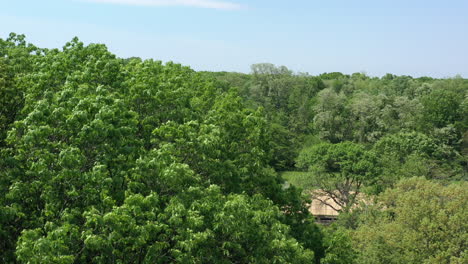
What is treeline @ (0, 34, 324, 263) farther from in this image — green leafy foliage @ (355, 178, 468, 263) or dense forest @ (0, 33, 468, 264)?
green leafy foliage @ (355, 178, 468, 263)

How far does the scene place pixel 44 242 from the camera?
1339 centimetres

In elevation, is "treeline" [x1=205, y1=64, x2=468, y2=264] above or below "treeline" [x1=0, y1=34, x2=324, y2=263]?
below

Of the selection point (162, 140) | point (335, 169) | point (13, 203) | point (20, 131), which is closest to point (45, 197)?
point (13, 203)

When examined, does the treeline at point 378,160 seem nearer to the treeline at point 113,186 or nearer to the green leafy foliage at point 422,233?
the green leafy foliage at point 422,233

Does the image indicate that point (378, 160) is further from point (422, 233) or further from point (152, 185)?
point (152, 185)

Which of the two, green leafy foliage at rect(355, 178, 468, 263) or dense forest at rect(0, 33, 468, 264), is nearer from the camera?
dense forest at rect(0, 33, 468, 264)

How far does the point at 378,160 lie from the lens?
5841 cm

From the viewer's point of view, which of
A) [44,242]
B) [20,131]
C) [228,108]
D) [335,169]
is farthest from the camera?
[335,169]

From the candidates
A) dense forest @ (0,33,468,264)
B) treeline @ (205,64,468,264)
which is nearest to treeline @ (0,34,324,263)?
dense forest @ (0,33,468,264)

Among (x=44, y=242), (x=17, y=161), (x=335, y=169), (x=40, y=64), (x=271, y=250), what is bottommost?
(x=335, y=169)

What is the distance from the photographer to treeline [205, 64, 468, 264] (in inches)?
1298

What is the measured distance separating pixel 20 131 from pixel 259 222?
8881mm

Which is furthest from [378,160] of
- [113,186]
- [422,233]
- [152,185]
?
[113,186]

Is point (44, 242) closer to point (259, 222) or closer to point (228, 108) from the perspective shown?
point (259, 222)
